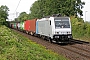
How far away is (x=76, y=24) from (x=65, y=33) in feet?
50.5

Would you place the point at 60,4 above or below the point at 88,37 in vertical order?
above

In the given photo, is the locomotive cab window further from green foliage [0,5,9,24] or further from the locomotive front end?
green foliage [0,5,9,24]

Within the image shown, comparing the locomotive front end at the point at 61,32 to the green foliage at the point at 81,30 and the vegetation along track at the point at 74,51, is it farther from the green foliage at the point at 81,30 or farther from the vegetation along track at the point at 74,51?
the green foliage at the point at 81,30

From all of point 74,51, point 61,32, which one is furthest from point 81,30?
point 74,51

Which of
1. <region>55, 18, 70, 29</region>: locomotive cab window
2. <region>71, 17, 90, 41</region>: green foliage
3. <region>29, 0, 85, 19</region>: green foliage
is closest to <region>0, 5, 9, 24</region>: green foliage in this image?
<region>29, 0, 85, 19</region>: green foliage

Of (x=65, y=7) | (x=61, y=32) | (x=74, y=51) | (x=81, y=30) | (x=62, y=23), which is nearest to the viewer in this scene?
(x=74, y=51)

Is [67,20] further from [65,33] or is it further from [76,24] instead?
[76,24]

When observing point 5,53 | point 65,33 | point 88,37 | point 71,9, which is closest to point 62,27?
point 65,33

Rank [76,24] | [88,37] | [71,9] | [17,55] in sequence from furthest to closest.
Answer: [71,9] → [76,24] → [88,37] → [17,55]

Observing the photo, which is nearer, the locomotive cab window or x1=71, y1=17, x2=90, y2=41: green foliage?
the locomotive cab window

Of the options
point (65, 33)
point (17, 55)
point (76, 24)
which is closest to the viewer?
point (17, 55)

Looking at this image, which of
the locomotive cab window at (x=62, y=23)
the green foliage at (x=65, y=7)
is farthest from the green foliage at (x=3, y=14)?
the locomotive cab window at (x=62, y=23)

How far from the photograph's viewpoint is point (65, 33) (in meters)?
24.3

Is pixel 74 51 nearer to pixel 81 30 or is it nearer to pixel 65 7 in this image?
pixel 81 30
